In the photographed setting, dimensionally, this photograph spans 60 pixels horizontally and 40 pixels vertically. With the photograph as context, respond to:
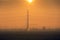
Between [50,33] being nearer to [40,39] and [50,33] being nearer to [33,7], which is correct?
[40,39]

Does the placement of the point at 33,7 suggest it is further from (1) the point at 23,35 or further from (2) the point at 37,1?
(1) the point at 23,35

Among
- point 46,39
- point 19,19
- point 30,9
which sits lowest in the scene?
point 46,39

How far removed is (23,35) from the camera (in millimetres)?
3570

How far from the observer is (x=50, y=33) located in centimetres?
358

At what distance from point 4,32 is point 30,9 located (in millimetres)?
1861

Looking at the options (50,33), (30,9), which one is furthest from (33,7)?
(50,33)

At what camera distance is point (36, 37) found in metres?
3.58

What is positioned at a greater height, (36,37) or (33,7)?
(33,7)

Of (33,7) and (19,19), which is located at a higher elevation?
(33,7)

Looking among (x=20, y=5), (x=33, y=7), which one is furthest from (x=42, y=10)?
(x=20, y=5)

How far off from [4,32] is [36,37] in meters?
0.79

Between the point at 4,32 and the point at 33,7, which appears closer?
the point at 4,32

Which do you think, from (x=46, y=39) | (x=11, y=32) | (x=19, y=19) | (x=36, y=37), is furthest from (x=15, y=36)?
(x=19, y=19)

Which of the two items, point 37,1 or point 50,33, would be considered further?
point 37,1
